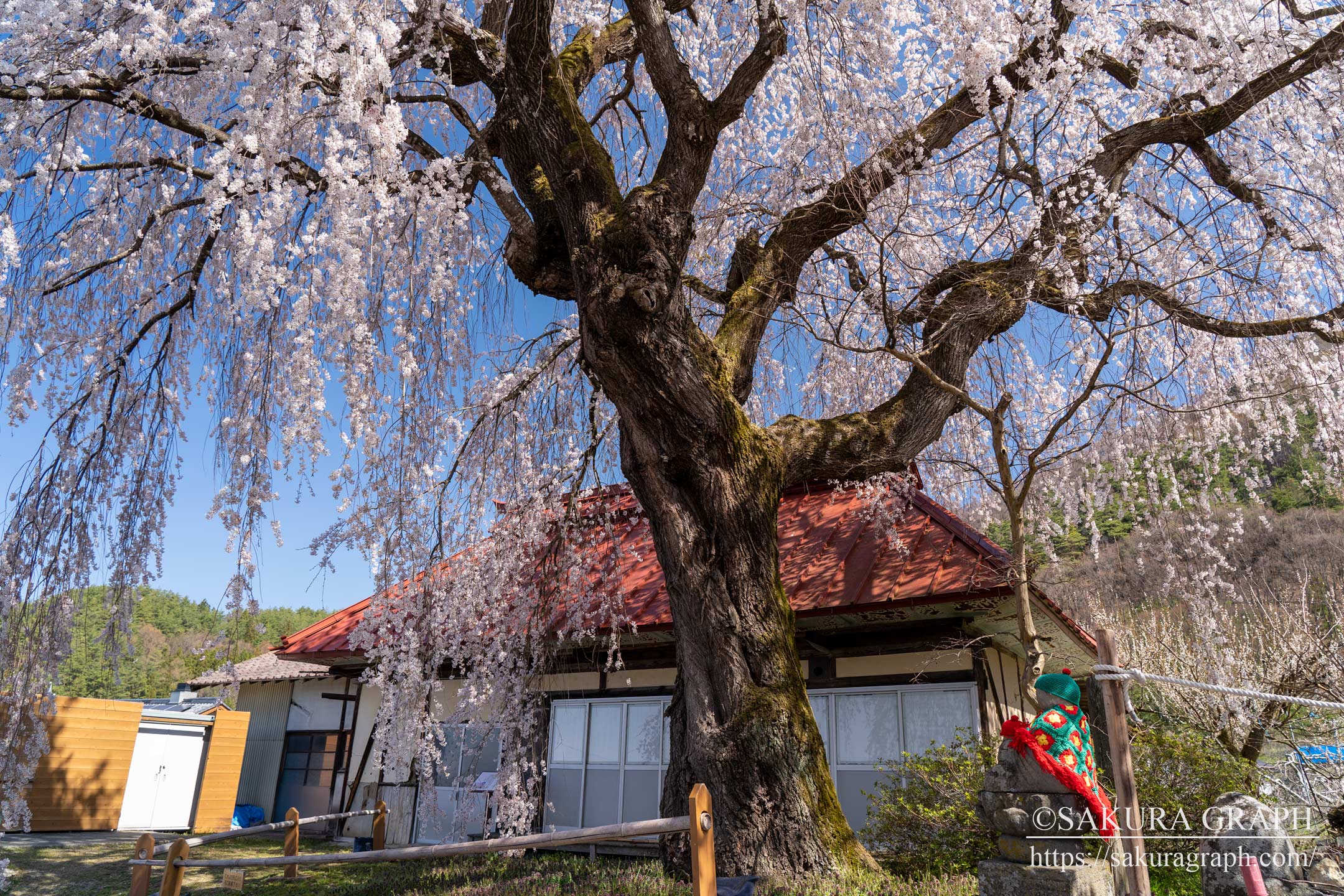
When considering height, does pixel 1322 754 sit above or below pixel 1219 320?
below

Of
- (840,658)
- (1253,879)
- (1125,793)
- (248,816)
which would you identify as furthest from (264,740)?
(1253,879)

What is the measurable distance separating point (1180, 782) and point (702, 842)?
4.21 meters

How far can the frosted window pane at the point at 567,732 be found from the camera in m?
9.52

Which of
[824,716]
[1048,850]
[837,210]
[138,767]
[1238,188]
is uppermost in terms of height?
[1238,188]

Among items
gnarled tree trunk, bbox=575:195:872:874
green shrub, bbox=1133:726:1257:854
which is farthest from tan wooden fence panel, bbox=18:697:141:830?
green shrub, bbox=1133:726:1257:854

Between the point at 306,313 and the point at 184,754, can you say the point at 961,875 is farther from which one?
the point at 184,754

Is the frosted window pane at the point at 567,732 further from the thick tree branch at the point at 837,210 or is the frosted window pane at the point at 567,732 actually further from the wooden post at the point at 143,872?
the thick tree branch at the point at 837,210

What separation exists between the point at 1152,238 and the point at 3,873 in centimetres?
953

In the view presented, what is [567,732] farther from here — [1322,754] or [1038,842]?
[1322,754]

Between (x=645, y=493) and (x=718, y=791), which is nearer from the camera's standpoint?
(x=718, y=791)

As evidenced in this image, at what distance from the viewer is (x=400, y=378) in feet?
15.7

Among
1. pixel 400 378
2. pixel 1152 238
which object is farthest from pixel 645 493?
pixel 1152 238

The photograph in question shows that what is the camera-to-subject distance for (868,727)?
780 centimetres

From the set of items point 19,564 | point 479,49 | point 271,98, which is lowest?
point 19,564
